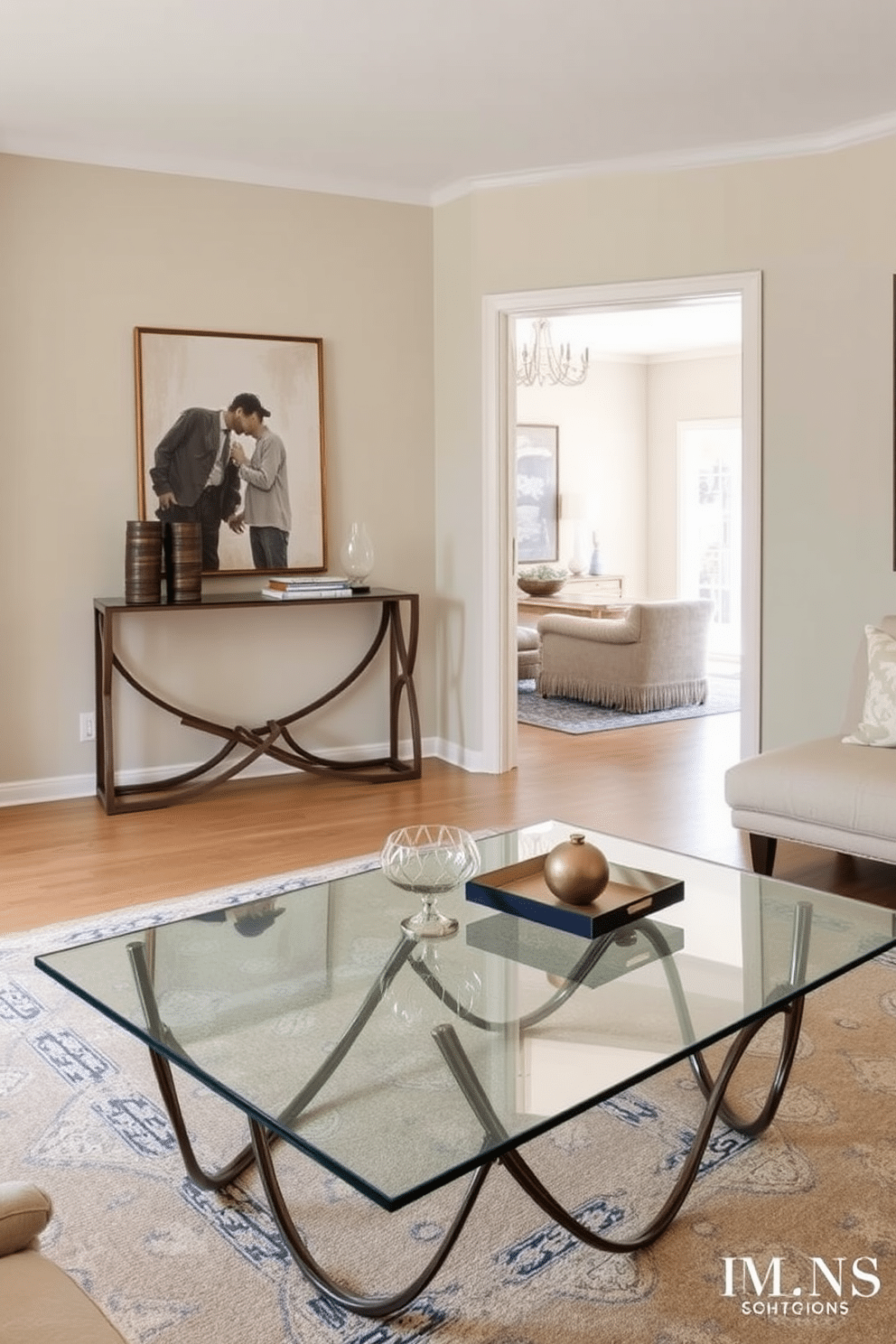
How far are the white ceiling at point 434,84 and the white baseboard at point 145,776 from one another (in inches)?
97.4

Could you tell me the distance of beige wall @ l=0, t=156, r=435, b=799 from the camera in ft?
16.5

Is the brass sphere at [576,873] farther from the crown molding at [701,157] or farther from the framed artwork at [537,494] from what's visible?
the framed artwork at [537,494]

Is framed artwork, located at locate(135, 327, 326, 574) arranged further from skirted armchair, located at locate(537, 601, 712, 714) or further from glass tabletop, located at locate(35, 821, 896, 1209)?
glass tabletop, located at locate(35, 821, 896, 1209)

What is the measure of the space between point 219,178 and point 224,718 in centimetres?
227

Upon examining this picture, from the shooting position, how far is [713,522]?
10.7 metres

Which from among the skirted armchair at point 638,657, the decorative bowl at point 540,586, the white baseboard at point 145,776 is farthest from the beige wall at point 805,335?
the decorative bowl at point 540,586

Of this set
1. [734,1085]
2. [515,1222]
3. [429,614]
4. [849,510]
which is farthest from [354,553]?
[515,1222]

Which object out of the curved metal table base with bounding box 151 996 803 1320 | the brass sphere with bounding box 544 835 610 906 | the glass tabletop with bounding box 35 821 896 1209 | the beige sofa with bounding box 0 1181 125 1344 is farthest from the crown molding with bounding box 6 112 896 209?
the beige sofa with bounding box 0 1181 125 1344

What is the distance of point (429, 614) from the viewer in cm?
604

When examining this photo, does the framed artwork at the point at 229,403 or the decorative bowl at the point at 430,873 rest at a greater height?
the framed artwork at the point at 229,403

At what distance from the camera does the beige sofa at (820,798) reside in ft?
12.1

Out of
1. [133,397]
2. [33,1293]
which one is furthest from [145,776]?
[33,1293]

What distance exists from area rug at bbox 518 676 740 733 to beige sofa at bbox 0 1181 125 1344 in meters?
5.60

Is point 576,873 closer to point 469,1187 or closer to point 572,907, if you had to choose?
point 572,907
